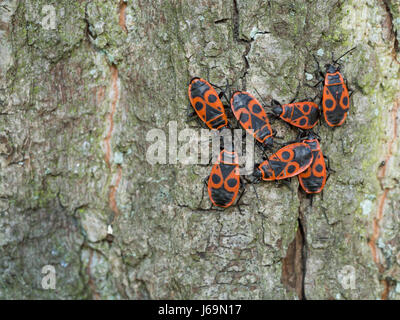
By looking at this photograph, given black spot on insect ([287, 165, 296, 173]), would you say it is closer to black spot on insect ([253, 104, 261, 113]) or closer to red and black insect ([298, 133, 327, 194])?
red and black insect ([298, 133, 327, 194])

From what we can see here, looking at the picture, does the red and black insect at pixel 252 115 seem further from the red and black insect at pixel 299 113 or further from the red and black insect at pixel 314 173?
the red and black insect at pixel 314 173

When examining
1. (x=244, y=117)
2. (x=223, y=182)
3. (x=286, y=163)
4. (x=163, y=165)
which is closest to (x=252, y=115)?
(x=244, y=117)

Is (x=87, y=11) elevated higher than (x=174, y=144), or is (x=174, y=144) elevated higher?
(x=87, y=11)

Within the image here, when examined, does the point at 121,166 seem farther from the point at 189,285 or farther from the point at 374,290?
the point at 374,290

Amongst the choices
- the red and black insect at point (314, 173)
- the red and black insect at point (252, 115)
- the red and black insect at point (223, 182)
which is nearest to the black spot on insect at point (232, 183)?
the red and black insect at point (223, 182)

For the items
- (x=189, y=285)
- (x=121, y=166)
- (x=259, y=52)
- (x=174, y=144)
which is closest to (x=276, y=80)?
(x=259, y=52)
